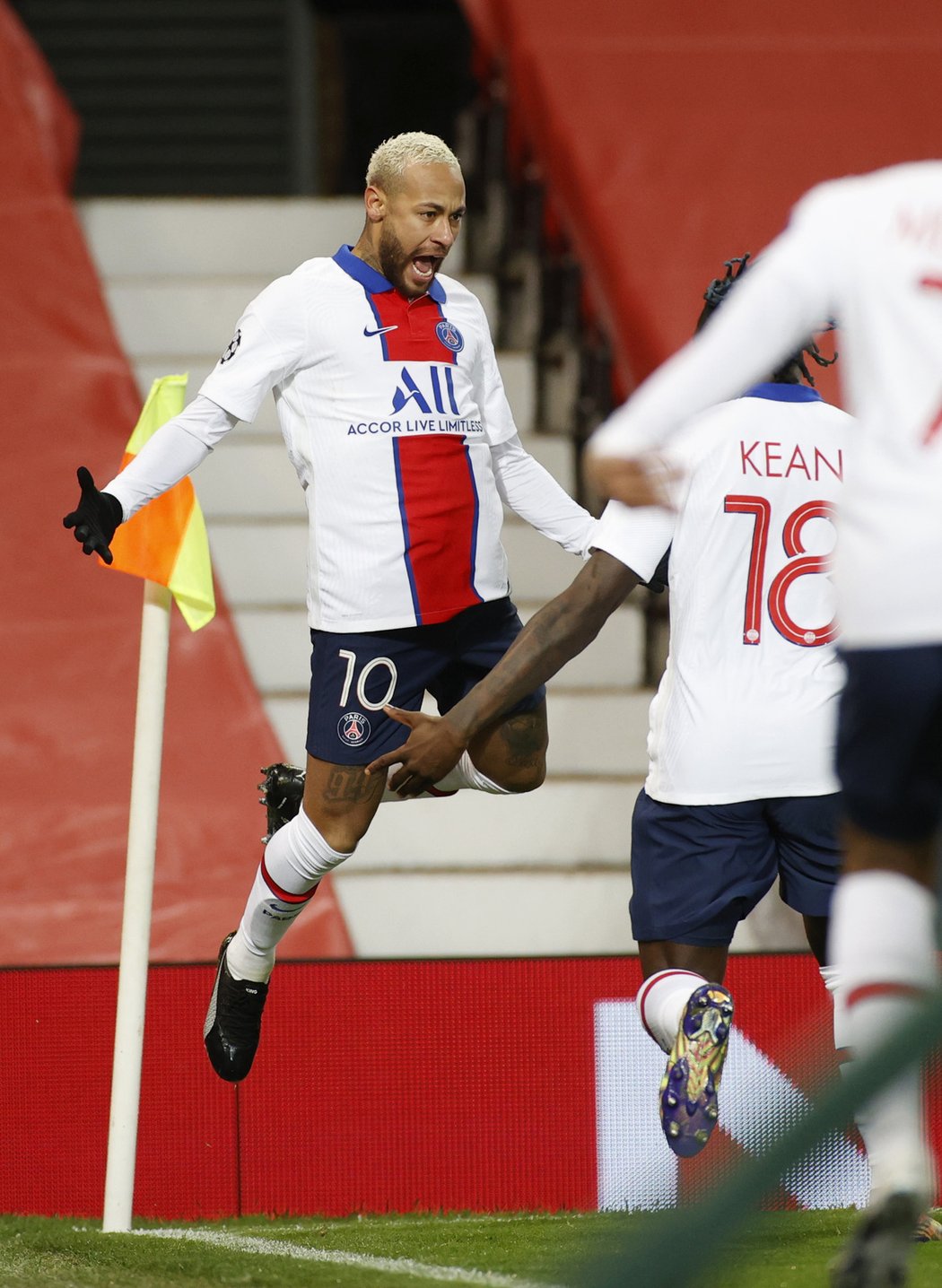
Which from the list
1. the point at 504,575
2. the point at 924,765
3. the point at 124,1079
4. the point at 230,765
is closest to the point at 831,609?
the point at 504,575

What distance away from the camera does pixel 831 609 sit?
10.9 feet

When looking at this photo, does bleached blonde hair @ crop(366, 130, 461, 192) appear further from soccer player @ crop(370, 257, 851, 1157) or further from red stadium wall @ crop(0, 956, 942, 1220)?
red stadium wall @ crop(0, 956, 942, 1220)

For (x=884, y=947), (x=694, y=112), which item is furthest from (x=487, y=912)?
(x=884, y=947)

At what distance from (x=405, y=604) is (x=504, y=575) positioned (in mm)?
274

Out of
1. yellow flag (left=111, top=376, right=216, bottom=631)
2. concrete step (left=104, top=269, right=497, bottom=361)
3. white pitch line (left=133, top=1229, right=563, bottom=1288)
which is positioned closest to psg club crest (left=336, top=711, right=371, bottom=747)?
yellow flag (left=111, top=376, right=216, bottom=631)

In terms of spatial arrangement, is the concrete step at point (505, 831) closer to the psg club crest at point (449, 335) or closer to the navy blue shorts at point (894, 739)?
the psg club crest at point (449, 335)

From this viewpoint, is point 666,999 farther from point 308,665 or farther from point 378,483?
point 308,665

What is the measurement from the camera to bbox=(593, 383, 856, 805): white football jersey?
327cm

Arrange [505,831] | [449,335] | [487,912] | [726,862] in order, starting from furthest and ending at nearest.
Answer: [505,831] < [487,912] < [449,335] < [726,862]

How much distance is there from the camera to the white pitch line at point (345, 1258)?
3.26m

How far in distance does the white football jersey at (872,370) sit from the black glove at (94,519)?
1.78 m

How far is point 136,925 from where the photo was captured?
3.94 meters

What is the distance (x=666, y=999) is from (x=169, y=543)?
155cm

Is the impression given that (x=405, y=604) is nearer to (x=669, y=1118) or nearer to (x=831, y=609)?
(x=831, y=609)
